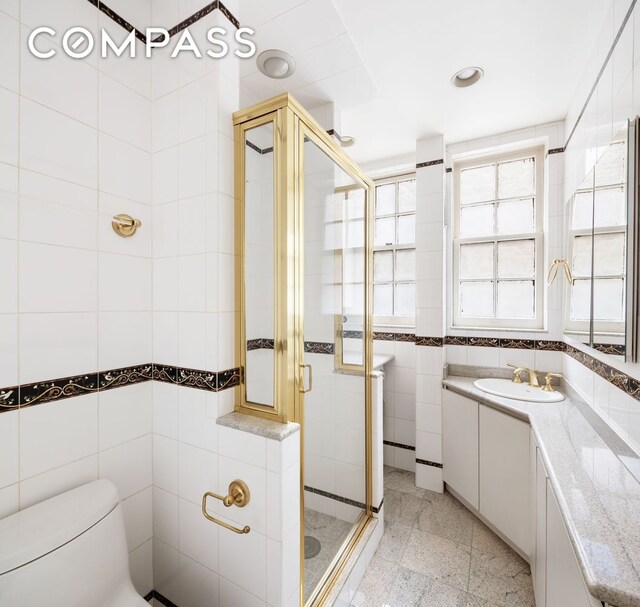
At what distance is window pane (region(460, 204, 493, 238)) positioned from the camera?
2469 mm

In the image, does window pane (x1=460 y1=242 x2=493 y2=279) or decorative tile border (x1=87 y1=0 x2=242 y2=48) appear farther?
window pane (x1=460 y1=242 x2=493 y2=279)

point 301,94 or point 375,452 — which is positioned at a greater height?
point 301,94

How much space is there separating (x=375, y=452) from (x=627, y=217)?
159cm

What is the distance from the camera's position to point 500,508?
178cm

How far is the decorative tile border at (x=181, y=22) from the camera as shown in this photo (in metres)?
1.13

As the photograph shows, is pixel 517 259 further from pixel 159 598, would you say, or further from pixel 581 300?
pixel 159 598

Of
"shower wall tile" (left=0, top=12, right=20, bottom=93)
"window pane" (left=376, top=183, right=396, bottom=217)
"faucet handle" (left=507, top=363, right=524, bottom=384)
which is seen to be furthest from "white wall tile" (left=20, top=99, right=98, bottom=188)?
"faucet handle" (left=507, top=363, right=524, bottom=384)

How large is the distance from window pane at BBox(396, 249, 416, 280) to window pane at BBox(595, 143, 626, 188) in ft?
4.59

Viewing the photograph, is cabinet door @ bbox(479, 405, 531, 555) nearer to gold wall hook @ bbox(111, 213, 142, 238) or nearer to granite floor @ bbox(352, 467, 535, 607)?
granite floor @ bbox(352, 467, 535, 607)

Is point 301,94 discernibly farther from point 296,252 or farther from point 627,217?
point 627,217

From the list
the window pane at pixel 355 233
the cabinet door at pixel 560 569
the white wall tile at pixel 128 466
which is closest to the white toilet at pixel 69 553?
the white wall tile at pixel 128 466

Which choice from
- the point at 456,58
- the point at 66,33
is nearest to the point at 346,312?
the point at 456,58

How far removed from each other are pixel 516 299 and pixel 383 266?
107 cm

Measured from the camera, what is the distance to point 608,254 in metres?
1.29
